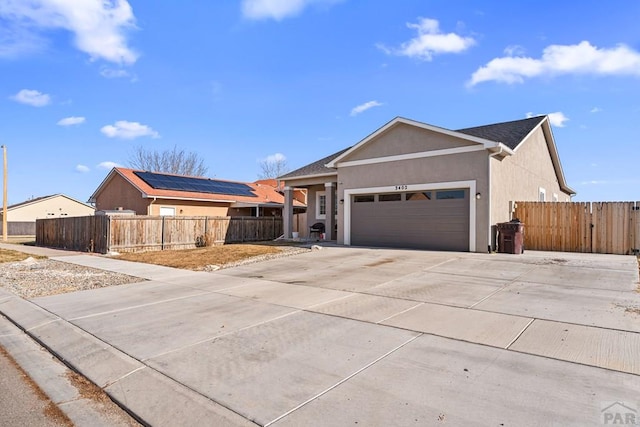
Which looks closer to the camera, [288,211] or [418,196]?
[418,196]

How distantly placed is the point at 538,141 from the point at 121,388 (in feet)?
67.4

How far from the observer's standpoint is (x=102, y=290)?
28.8ft

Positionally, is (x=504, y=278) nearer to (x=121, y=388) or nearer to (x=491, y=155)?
(x=491, y=155)

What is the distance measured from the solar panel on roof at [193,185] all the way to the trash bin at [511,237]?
819 inches

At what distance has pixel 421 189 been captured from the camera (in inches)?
598

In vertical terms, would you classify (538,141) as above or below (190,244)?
above

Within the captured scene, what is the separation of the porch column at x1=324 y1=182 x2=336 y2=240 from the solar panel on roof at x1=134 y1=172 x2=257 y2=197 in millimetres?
11927

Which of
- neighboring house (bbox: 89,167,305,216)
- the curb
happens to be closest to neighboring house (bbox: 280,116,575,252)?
neighboring house (bbox: 89,167,305,216)

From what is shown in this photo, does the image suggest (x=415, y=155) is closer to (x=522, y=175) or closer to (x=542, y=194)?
(x=522, y=175)

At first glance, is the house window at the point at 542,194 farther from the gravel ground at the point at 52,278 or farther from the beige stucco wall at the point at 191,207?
the beige stucco wall at the point at 191,207

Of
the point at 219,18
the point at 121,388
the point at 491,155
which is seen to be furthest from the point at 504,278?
the point at 219,18

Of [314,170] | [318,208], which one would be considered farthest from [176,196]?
[314,170]

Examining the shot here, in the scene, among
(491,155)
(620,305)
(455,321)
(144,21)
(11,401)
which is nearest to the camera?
(11,401)

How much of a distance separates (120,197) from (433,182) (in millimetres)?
22778
